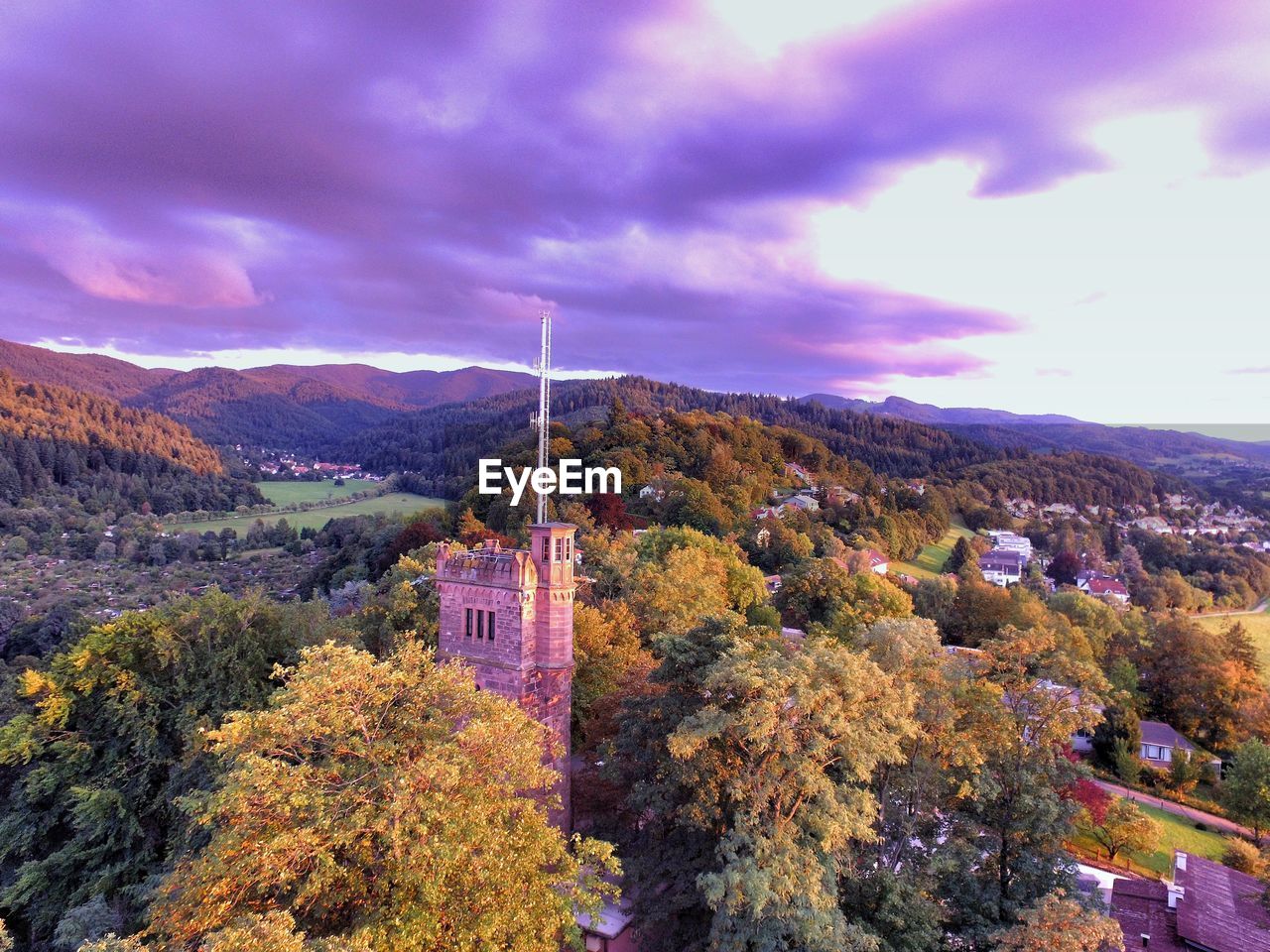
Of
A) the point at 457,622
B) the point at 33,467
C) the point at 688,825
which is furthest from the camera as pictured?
the point at 33,467

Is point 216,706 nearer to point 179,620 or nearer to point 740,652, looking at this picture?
point 179,620

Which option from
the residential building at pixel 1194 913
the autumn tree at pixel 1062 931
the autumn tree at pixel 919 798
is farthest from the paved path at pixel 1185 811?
the autumn tree at pixel 1062 931

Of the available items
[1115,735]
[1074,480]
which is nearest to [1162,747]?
[1115,735]

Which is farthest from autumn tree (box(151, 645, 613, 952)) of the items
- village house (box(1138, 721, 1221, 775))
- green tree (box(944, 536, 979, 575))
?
green tree (box(944, 536, 979, 575))

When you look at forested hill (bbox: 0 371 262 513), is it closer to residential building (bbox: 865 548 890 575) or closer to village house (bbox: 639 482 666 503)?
village house (bbox: 639 482 666 503)

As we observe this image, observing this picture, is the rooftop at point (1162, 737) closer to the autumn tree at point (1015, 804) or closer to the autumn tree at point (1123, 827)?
the autumn tree at point (1123, 827)

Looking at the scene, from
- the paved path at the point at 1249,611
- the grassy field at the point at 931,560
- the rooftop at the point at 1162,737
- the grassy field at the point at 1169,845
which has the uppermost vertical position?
the grassy field at the point at 931,560

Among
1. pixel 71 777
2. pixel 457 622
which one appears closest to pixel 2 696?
pixel 71 777
